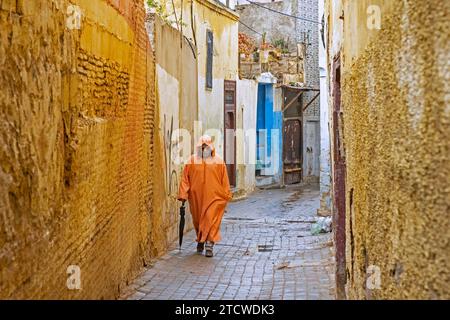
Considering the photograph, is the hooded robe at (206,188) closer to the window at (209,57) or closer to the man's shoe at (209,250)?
the man's shoe at (209,250)

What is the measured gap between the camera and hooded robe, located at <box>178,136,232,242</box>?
10.2 meters

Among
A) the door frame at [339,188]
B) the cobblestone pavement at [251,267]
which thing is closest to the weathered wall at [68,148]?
the cobblestone pavement at [251,267]

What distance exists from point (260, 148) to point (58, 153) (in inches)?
764

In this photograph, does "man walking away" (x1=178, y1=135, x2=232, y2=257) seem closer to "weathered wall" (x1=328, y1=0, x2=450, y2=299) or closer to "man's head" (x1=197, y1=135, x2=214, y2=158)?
"man's head" (x1=197, y1=135, x2=214, y2=158)

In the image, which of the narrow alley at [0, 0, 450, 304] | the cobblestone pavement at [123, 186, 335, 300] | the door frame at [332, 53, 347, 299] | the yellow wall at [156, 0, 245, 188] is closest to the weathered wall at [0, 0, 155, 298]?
the narrow alley at [0, 0, 450, 304]

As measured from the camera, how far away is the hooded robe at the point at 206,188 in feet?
33.4

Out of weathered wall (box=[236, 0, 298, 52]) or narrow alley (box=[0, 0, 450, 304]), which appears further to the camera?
weathered wall (box=[236, 0, 298, 52])

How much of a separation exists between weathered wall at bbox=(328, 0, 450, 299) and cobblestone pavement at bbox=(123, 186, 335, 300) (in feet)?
9.86

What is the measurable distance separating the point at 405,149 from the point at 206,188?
7.06 m

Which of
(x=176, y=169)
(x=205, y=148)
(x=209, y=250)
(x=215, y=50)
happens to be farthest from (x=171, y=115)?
(x=215, y=50)

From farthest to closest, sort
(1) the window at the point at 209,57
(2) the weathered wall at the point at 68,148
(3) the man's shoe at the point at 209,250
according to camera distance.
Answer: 1. (1) the window at the point at 209,57
2. (3) the man's shoe at the point at 209,250
3. (2) the weathered wall at the point at 68,148

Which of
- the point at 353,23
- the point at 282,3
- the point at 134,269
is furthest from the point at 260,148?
the point at 353,23

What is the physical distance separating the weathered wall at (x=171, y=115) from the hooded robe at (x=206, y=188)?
465 millimetres

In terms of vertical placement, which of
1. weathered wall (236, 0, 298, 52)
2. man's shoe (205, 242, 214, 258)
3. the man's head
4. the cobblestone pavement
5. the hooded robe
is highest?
weathered wall (236, 0, 298, 52)
